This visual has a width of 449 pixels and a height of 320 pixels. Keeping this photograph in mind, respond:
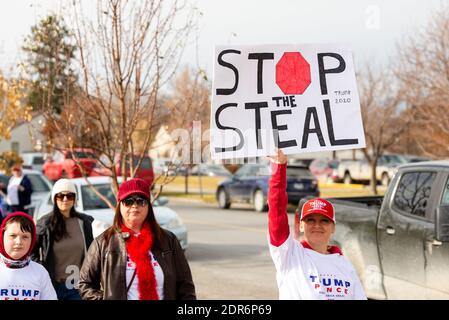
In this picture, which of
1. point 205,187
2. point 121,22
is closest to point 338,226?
point 121,22

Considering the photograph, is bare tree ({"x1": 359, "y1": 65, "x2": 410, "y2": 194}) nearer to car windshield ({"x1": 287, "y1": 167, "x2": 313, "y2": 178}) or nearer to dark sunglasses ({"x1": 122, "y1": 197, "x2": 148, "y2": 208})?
car windshield ({"x1": 287, "y1": 167, "x2": 313, "y2": 178})

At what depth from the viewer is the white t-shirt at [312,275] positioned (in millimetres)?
4008

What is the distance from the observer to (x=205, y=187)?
A: 4112 cm

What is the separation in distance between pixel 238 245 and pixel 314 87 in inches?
450

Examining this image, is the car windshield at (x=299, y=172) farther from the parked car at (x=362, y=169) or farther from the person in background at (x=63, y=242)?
the person in background at (x=63, y=242)

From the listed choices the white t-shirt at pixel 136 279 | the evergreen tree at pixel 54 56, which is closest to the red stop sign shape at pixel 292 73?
the white t-shirt at pixel 136 279

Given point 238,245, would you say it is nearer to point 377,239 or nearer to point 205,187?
point 377,239

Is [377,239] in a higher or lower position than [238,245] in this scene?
higher

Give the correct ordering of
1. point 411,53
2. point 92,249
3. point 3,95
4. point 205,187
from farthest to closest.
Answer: point 205,187, point 411,53, point 3,95, point 92,249

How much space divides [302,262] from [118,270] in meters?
1.01

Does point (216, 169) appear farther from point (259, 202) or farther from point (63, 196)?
point (63, 196)

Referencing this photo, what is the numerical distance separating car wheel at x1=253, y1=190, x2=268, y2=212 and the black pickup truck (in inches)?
617

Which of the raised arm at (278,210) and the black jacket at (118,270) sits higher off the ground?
the raised arm at (278,210)

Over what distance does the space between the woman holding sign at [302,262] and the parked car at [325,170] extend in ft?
132
